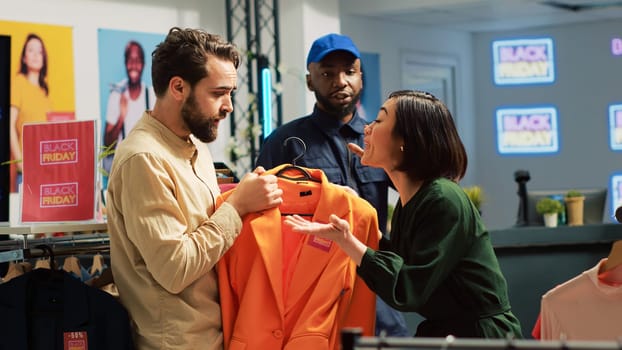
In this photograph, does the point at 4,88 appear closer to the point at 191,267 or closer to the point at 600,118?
the point at 191,267

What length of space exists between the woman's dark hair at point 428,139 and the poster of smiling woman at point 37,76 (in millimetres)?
4687

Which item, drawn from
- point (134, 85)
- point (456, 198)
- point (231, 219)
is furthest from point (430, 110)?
point (134, 85)

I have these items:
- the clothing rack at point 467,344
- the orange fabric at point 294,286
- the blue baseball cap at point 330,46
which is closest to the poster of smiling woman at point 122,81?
the blue baseball cap at point 330,46

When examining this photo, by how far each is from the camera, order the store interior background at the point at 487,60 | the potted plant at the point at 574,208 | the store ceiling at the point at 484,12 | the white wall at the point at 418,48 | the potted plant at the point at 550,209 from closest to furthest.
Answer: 1. the potted plant at the point at 550,209
2. the potted plant at the point at 574,208
3. the store interior background at the point at 487,60
4. the store ceiling at the point at 484,12
5. the white wall at the point at 418,48

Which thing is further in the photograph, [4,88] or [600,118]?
[600,118]

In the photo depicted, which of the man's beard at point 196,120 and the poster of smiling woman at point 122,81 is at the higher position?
the poster of smiling woman at point 122,81

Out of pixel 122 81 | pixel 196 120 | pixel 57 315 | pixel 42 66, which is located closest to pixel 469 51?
pixel 122 81

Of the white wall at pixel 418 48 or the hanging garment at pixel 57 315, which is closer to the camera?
the hanging garment at pixel 57 315

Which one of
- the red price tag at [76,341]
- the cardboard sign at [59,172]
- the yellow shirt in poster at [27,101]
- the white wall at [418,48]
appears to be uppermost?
the white wall at [418,48]

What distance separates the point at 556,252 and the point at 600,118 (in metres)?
6.00

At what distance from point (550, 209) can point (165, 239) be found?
16.6 ft

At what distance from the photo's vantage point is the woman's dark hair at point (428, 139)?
2.61 m

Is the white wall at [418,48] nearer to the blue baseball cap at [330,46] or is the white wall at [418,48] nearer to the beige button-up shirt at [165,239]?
the blue baseball cap at [330,46]

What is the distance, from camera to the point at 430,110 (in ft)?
8.59
